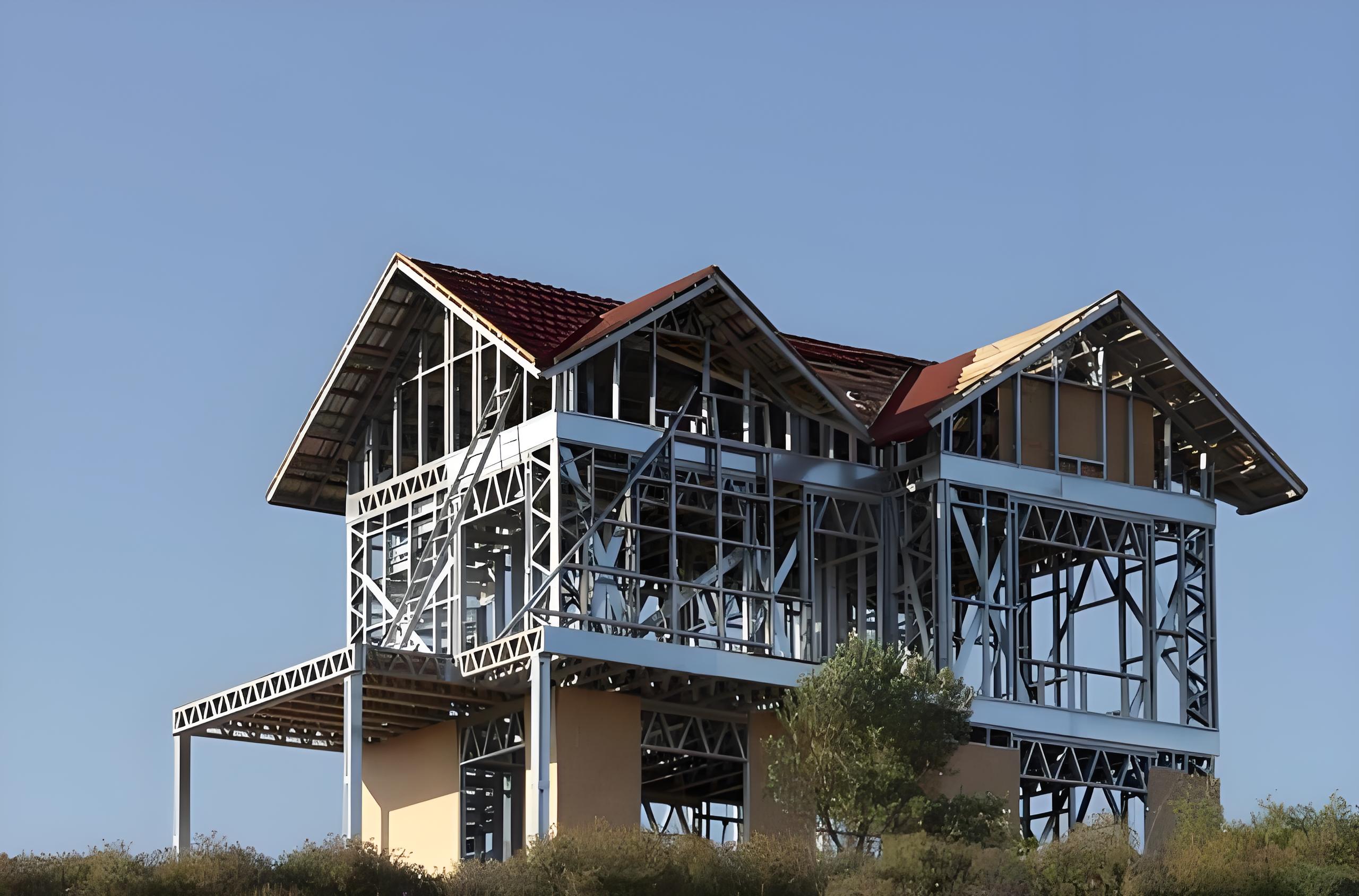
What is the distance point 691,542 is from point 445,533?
497 cm

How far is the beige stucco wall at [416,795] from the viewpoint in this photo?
46250 mm

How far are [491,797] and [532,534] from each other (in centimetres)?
566

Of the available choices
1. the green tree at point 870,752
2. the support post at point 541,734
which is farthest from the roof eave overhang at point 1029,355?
the support post at point 541,734

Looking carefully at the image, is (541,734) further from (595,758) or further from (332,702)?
(332,702)

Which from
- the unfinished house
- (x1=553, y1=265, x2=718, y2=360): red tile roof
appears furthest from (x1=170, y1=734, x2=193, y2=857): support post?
(x1=553, y1=265, x2=718, y2=360): red tile roof

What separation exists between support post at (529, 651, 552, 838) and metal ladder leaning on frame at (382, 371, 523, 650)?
404 centimetres

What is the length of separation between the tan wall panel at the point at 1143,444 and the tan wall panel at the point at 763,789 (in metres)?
9.90

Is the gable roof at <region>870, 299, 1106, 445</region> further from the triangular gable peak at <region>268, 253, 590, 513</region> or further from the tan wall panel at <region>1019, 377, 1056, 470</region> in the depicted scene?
the triangular gable peak at <region>268, 253, 590, 513</region>

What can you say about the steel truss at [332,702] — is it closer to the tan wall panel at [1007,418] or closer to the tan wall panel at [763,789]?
the tan wall panel at [763,789]

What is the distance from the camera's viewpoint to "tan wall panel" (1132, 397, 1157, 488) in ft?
165

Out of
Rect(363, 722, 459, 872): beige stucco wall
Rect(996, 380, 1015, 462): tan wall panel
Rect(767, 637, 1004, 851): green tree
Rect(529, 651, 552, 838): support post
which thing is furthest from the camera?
Rect(996, 380, 1015, 462): tan wall panel

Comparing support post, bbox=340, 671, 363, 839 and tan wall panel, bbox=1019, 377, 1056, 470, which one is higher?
tan wall panel, bbox=1019, 377, 1056, 470

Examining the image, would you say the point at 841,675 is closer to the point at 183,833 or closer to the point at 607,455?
the point at 607,455

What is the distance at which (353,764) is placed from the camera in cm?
4219
